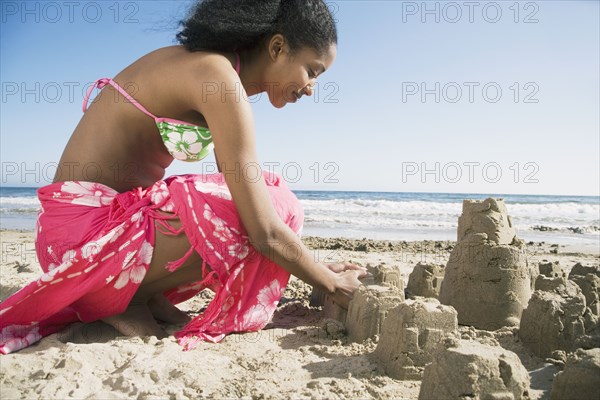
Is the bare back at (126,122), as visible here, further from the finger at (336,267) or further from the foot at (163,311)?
the finger at (336,267)

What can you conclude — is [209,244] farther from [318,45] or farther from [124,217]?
[318,45]

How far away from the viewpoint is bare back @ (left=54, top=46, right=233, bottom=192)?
2203 mm

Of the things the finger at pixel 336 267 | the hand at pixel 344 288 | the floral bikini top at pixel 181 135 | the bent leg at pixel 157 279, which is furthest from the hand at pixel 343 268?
the floral bikini top at pixel 181 135

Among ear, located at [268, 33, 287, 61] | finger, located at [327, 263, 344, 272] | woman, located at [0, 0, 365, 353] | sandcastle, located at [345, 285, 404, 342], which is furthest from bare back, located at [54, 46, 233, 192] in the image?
sandcastle, located at [345, 285, 404, 342]

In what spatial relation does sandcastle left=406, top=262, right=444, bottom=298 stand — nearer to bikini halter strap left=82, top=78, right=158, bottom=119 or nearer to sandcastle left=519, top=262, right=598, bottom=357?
sandcastle left=519, top=262, right=598, bottom=357

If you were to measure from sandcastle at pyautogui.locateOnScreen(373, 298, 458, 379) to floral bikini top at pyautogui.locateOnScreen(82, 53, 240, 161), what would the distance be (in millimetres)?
1205

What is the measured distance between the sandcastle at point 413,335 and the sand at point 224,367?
5 cm

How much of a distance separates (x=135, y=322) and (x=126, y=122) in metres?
0.97

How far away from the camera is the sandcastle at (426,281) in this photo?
322 centimetres

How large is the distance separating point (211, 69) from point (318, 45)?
552 mm

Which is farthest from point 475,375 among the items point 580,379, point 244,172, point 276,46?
point 276,46

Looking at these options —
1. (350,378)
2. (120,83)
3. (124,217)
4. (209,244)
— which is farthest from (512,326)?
(120,83)

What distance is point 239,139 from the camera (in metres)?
2.05

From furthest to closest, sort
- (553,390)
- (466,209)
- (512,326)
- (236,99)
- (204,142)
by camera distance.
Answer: (466,209)
(512,326)
(204,142)
(236,99)
(553,390)
